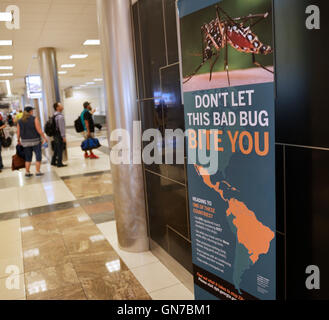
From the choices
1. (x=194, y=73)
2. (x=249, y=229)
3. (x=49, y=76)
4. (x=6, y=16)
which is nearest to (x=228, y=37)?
(x=194, y=73)

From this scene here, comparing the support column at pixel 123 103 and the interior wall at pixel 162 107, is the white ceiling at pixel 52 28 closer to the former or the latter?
the support column at pixel 123 103

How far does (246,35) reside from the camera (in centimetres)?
160

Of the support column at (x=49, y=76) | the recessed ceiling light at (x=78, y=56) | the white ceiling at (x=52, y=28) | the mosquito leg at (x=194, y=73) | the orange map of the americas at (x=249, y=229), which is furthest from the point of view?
the recessed ceiling light at (x=78, y=56)

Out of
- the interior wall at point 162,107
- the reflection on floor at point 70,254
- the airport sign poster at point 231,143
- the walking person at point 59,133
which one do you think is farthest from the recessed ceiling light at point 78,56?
the airport sign poster at point 231,143

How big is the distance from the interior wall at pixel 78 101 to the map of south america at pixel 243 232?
33.1m

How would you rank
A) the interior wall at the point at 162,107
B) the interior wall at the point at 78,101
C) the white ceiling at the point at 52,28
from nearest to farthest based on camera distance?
1. the interior wall at the point at 162,107
2. the white ceiling at the point at 52,28
3. the interior wall at the point at 78,101

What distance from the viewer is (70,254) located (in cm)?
372

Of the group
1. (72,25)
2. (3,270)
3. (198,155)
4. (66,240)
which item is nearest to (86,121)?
(72,25)

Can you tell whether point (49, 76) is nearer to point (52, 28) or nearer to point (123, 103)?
point (52, 28)

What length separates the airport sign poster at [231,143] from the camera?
1599 millimetres
